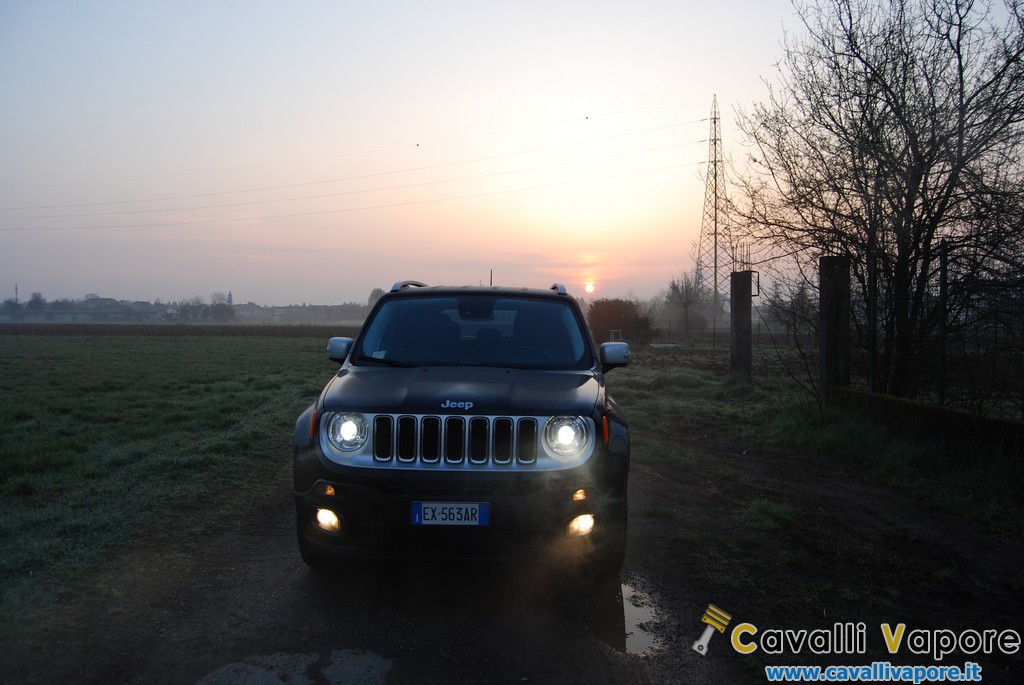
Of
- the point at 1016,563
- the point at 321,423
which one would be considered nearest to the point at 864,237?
the point at 1016,563

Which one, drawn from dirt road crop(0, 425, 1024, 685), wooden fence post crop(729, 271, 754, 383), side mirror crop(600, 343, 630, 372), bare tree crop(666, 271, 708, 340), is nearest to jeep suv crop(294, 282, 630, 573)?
dirt road crop(0, 425, 1024, 685)

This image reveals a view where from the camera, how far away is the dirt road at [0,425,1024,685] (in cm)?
347

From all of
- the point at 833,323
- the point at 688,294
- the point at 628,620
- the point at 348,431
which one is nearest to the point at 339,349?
the point at 348,431

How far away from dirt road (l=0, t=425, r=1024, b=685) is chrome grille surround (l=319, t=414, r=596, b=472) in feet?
2.69

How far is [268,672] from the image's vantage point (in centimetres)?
335

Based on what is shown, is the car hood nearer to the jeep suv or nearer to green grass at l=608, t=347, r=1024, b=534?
the jeep suv

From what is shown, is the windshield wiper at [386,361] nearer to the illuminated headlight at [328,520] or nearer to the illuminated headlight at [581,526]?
the illuminated headlight at [328,520]

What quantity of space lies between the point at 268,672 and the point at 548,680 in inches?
49.3

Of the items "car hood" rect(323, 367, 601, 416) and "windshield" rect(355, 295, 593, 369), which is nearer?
"car hood" rect(323, 367, 601, 416)

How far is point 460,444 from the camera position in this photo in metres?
4.16

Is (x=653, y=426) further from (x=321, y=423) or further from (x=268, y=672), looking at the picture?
(x=268, y=672)

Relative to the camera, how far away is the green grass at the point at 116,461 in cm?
511

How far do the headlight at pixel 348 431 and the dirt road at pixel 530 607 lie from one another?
2.94 feet

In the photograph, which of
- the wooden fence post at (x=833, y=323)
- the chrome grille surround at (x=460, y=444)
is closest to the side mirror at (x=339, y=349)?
the chrome grille surround at (x=460, y=444)
